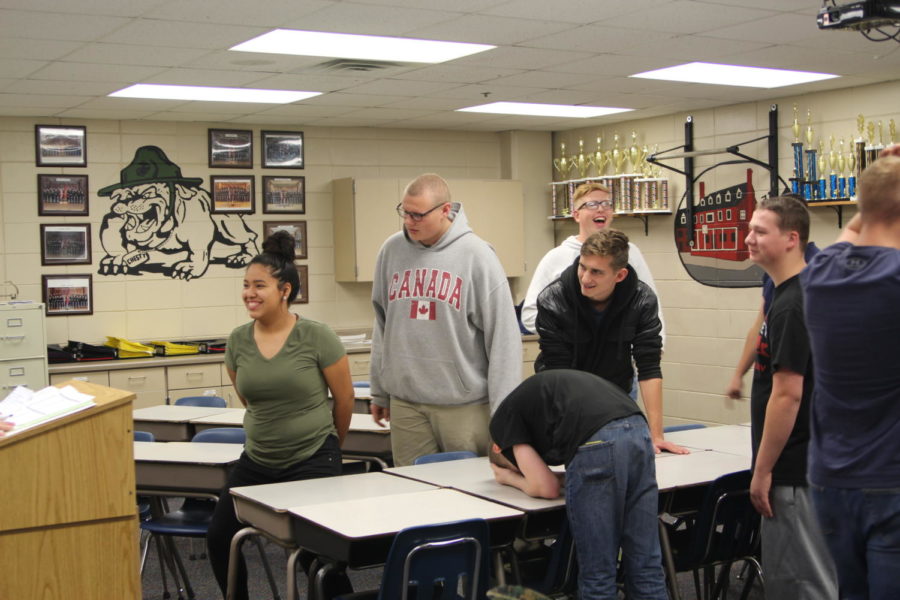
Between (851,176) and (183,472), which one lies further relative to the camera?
(851,176)

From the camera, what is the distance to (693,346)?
27.9 ft

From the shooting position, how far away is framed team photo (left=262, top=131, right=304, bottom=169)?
8734mm

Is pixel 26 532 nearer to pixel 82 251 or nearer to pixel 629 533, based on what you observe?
pixel 629 533

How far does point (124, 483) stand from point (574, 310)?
171 cm

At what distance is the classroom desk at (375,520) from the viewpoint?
9.78 ft

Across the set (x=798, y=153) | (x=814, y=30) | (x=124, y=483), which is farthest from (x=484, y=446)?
(x=798, y=153)

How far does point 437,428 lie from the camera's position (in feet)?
13.5

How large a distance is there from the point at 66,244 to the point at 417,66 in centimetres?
343

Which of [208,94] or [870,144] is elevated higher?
[208,94]

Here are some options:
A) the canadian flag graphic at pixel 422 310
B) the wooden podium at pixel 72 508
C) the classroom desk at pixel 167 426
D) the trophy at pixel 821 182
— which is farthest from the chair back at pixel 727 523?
the trophy at pixel 821 182

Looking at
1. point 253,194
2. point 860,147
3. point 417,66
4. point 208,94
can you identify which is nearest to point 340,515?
point 417,66

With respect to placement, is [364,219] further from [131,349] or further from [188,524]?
[188,524]

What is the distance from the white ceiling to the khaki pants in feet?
6.00

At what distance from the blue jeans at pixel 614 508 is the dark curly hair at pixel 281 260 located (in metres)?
1.41
